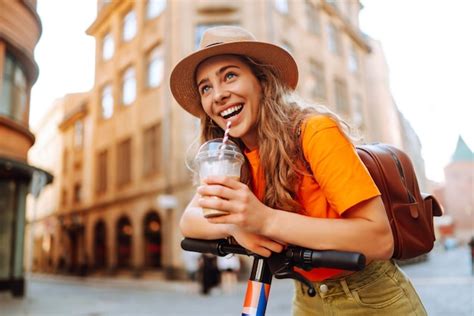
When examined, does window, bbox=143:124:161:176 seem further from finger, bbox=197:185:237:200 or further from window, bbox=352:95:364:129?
finger, bbox=197:185:237:200

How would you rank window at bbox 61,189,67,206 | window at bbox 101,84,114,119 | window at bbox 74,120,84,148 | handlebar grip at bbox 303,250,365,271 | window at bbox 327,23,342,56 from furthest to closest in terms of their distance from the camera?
window at bbox 61,189,67,206 → window at bbox 74,120,84,148 → window at bbox 101,84,114,119 → window at bbox 327,23,342,56 → handlebar grip at bbox 303,250,365,271

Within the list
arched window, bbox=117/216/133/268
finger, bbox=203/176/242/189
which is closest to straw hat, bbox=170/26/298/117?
finger, bbox=203/176/242/189

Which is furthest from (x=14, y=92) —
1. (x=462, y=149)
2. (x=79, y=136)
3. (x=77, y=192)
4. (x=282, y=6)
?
(x=77, y=192)

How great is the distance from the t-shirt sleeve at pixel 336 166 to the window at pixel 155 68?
1690cm

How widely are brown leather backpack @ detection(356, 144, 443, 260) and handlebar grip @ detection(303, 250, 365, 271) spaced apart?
0.35m

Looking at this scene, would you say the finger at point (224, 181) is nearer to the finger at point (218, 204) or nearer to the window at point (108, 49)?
the finger at point (218, 204)

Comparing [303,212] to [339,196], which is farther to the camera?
[303,212]

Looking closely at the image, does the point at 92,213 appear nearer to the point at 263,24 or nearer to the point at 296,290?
the point at 263,24

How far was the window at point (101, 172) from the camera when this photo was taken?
21.8m

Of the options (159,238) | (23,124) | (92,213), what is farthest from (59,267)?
(23,124)

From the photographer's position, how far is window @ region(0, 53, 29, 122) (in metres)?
3.09

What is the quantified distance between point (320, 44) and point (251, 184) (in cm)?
1977

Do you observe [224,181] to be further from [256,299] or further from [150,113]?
[150,113]

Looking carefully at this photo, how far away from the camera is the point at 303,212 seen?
1262 mm
